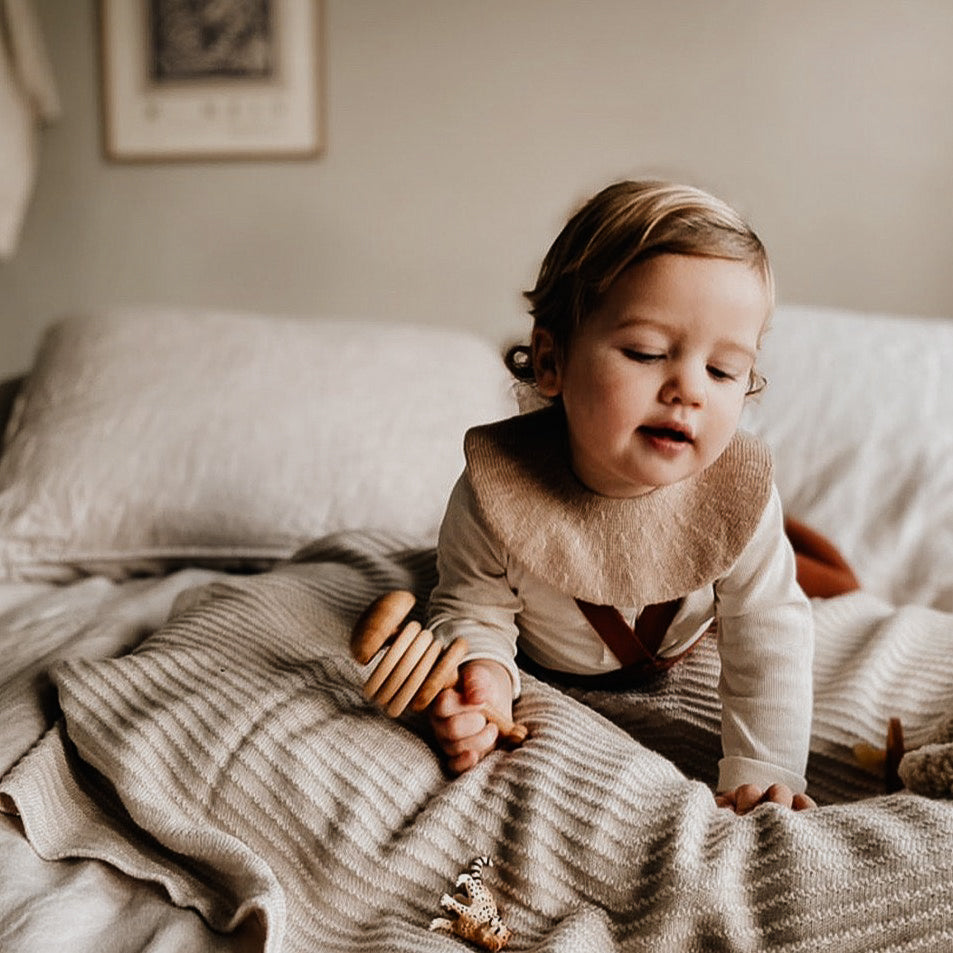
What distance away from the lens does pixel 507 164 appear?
185cm

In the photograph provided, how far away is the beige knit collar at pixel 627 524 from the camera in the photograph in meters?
0.85

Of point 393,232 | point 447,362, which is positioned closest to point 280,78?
point 393,232

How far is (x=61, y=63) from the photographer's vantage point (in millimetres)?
1946

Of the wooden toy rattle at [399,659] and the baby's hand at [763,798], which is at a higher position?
the wooden toy rattle at [399,659]

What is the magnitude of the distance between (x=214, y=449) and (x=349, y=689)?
597 millimetres

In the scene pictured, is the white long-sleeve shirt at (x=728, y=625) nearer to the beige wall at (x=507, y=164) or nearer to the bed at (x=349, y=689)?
the bed at (x=349, y=689)

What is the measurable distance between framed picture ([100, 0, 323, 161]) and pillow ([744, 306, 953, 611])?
99 centimetres

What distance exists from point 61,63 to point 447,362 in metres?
1.05

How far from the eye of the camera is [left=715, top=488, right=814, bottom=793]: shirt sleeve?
83 cm

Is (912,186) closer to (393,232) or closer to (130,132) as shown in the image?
(393,232)

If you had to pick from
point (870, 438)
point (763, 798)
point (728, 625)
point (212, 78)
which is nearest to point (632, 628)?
point (728, 625)

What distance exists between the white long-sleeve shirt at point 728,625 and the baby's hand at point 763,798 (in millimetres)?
25

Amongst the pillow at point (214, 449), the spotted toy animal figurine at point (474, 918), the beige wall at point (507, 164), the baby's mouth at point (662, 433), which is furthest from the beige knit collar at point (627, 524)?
the beige wall at point (507, 164)

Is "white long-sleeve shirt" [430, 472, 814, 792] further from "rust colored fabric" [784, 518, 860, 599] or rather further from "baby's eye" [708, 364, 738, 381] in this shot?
"rust colored fabric" [784, 518, 860, 599]
